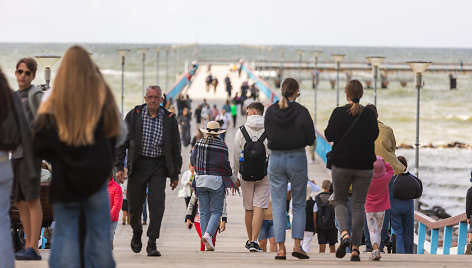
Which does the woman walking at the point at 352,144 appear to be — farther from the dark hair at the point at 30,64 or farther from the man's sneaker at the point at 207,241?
the dark hair at the point at 30,64

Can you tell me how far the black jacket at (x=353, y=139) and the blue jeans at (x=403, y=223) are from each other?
2.90 meters

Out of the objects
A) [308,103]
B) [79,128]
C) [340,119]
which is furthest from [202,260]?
[308,103]

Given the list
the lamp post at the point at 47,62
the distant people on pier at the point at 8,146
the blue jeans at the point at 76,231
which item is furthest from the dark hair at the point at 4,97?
the lamp post at the point at 47,62

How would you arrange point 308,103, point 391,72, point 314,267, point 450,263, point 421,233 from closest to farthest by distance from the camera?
1. point 314,267
2. point 450,263
3. point 421,233
4. point 308,103
5. point 391,72

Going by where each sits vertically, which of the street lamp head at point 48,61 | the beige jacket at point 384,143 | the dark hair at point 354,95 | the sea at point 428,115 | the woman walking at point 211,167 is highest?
the street lamp head at point 48,61

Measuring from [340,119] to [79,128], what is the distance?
10.2ft

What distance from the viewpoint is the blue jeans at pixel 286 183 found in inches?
282

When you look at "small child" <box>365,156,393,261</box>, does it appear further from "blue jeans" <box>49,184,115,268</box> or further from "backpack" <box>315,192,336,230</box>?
"blue jeans" <box>49,184,115,268</box>

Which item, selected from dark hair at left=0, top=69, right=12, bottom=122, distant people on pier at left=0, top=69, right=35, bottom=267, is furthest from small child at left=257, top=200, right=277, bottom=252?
dark hair at left=0, top=69, right=12, bottom=122

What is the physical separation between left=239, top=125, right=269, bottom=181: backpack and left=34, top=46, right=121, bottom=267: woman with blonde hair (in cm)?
396

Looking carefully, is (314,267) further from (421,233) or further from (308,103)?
(308,103)

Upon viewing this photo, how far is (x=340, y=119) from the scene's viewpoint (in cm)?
710

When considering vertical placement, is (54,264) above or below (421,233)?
above

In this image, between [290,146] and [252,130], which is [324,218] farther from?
[290,146]
